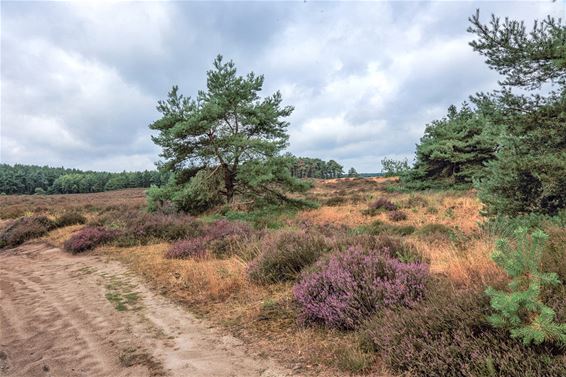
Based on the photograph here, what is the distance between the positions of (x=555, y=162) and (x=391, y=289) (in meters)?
5.74

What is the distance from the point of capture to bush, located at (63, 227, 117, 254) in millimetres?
10828

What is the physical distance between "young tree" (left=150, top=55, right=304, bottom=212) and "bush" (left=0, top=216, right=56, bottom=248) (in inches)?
224

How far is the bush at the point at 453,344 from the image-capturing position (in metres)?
2.37

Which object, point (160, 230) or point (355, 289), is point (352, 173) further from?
point (355, 289)

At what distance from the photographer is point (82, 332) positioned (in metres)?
4.41

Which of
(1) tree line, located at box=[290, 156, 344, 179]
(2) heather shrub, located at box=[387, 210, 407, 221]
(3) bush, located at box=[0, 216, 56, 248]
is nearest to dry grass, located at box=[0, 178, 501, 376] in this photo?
(3) bush, located at box=[0, 216, 56, 248]

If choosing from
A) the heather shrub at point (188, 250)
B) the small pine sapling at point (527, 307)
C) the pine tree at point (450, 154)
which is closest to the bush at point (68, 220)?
the heather shrub at point (188, 250)

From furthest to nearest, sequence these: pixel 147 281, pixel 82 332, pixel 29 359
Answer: pixel 147 281, pixel 82 332, pixel 29 359

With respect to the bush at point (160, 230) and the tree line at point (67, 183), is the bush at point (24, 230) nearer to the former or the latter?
the bush at point (160, 230)

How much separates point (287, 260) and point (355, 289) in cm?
204

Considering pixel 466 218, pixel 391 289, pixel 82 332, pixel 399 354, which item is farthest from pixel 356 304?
pixel 466 218

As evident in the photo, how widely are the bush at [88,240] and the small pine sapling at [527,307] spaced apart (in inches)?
450

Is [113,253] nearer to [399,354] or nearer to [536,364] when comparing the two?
[399,354]

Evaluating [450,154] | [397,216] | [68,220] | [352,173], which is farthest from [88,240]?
[352,173]
